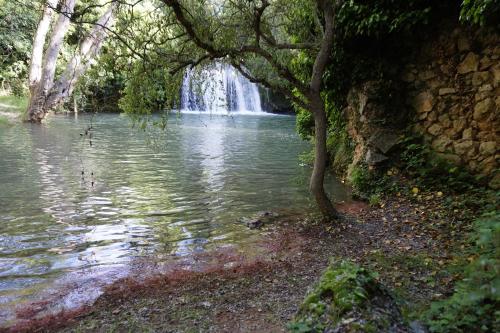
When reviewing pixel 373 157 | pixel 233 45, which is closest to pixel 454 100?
pixel 373 157

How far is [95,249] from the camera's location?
6312mm

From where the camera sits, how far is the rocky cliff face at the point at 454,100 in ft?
22.1

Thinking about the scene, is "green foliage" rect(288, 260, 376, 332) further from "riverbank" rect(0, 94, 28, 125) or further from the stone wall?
"riverbank" rect(0, 94, 28, 125)

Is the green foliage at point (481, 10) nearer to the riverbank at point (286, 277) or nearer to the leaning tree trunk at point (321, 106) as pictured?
the leaning tree trunk at point (321, 106)

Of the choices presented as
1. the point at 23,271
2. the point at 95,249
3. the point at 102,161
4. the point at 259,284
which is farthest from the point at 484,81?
the point at 102,161

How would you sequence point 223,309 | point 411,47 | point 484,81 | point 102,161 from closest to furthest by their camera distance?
point 223,309 → point 484,81 → point 411,47 → point 102,161

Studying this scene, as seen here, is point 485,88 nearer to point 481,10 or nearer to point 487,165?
point 487,165

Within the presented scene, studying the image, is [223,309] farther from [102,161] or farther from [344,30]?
[102,161]

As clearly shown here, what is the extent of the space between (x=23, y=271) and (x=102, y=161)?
774cm

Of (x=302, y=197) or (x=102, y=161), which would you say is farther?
(x=102, y=161)

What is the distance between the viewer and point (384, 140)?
27.6 ft

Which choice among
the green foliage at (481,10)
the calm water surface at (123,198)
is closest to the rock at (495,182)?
the green foliage at (481,10)

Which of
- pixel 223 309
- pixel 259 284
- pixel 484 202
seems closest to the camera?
pixel 223 309

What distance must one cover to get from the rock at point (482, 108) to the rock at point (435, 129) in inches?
28.0
